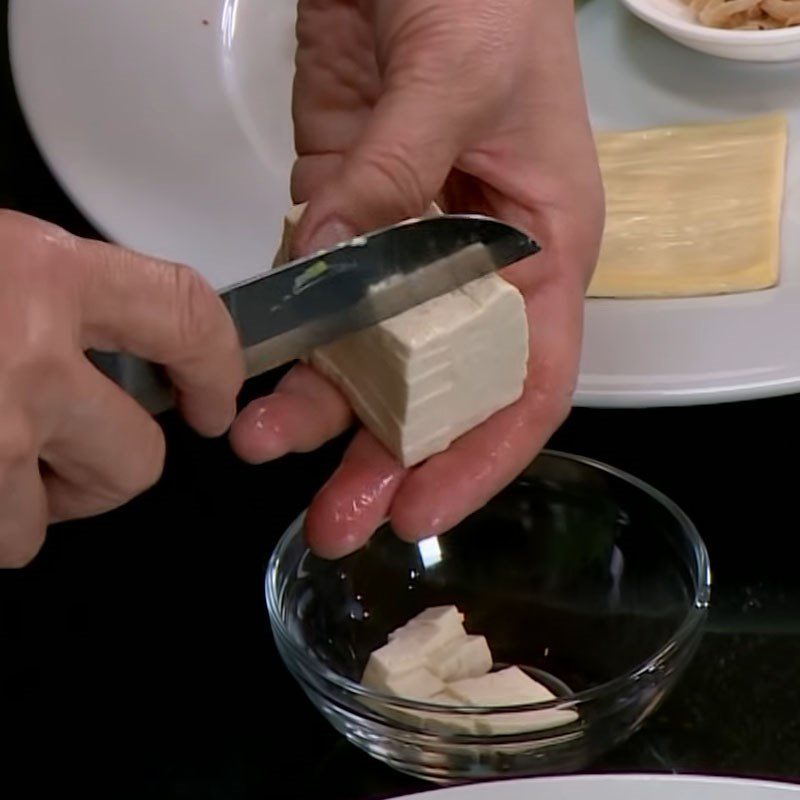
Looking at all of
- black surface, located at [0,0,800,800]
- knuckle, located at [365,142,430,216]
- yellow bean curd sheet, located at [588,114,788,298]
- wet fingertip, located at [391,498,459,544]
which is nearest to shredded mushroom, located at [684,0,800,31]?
yellow bean curd sheet, located at [588,114,788,298]

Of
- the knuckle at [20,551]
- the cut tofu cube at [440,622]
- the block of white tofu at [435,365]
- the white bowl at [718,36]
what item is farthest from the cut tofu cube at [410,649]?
the white bowl at [718,36]

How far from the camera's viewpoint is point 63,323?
608 mm

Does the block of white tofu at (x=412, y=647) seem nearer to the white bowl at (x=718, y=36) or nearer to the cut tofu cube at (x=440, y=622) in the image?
Answer: the cut tofu cube at (x=440, y=622)

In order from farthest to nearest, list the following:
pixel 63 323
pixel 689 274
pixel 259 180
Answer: pixel 259 180 < pixel 689 274 < pixel 63 323

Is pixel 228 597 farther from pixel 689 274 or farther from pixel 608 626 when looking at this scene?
pixel 689 274

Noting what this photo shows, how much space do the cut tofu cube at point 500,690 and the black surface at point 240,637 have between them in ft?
0.20

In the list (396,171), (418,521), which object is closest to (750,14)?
(396,171)

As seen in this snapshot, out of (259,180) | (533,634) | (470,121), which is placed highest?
(470,121)

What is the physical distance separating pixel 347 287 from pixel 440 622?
213mm

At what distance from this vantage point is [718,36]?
127 centimetres

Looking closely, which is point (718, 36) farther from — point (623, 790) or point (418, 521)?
point (623, 790)

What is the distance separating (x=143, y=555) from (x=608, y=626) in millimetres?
308

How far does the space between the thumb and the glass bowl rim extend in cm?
18

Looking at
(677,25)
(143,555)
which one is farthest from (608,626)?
(677,25)
